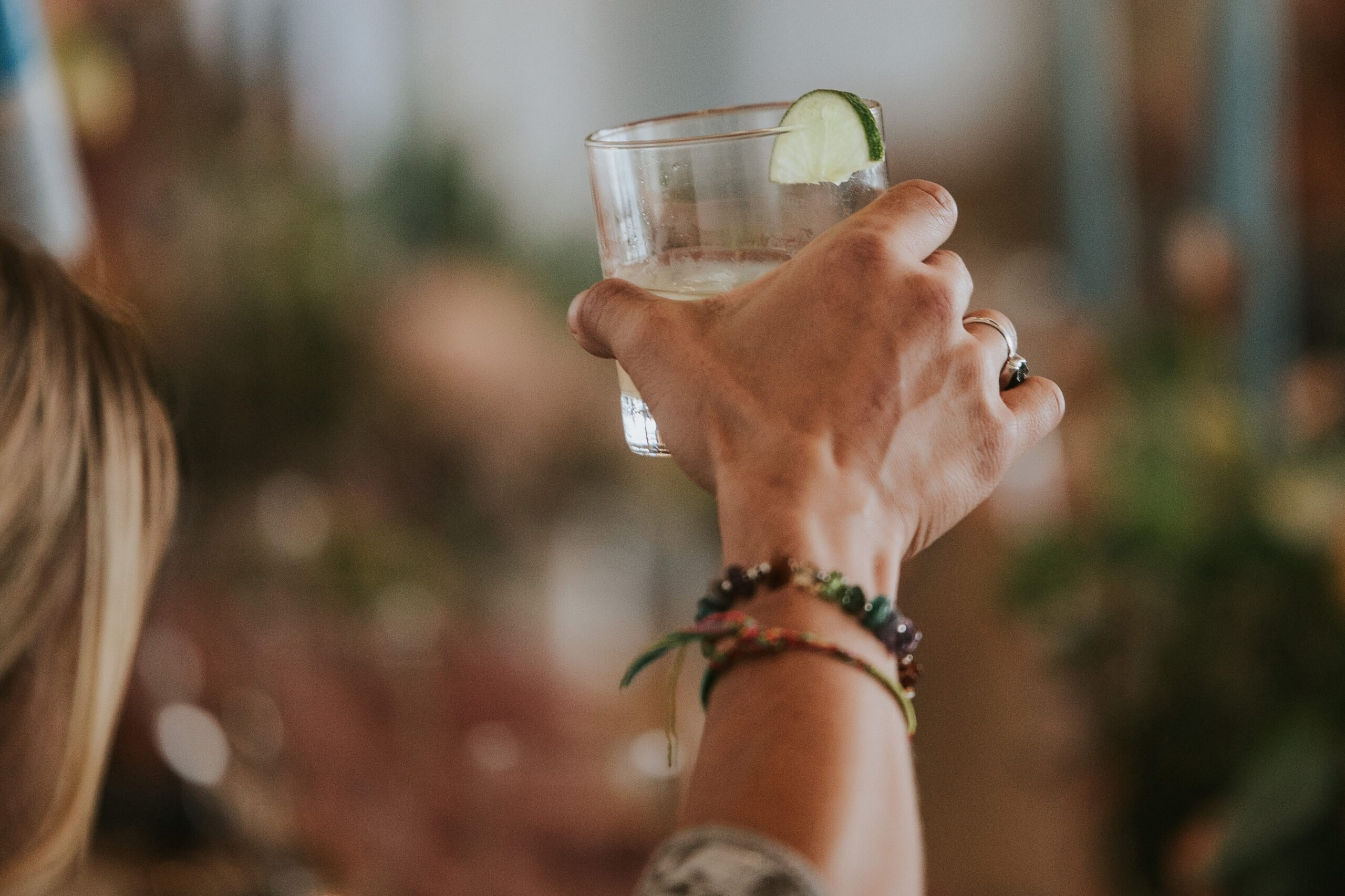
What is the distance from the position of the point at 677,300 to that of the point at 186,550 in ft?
5.41

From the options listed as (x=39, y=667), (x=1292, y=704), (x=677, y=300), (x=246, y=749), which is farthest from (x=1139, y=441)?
(x=246, y=749)

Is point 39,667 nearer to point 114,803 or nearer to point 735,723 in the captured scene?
point 735,723

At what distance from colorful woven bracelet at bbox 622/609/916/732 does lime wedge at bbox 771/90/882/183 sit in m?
0.23

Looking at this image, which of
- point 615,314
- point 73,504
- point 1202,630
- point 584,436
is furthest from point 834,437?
point 584,436

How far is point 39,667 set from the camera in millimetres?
880

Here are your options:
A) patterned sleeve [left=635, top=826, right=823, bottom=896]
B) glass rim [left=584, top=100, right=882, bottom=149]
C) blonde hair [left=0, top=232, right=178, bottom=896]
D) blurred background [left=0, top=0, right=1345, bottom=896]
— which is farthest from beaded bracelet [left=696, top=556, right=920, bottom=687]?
blurred background [left=0, top=0, right=1345, bottom=896]

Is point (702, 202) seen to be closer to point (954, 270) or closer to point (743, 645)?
point (954, 270)

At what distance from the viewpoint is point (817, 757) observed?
482 millimetres

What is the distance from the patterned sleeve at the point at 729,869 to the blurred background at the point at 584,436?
2.42 ft

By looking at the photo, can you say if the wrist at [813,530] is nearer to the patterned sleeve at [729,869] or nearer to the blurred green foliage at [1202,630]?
the patterned sleeve at [729,869]

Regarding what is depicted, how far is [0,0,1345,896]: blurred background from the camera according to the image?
137 centimetres

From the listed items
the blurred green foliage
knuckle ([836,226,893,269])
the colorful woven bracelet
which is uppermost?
knuckle ([836,226,893,269])

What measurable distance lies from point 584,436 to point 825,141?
1427mm

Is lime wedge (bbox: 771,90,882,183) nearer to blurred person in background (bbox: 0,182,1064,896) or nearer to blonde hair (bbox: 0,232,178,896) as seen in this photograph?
blurred person in background (bbox: 0,182,1064,896)
